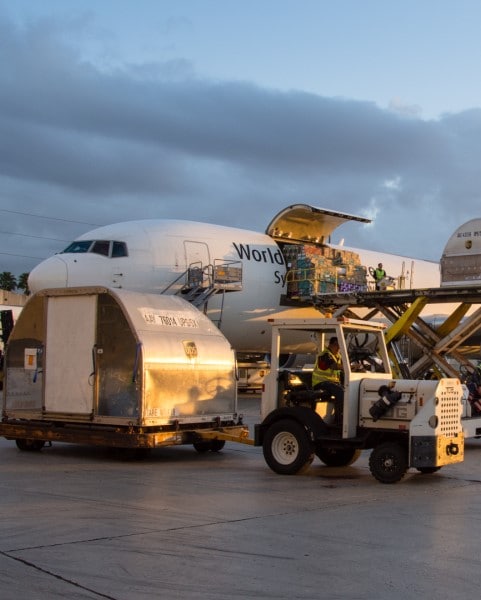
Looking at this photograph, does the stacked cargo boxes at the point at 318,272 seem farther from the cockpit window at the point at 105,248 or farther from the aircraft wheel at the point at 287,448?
the aircraft wheel at the point at 287,448

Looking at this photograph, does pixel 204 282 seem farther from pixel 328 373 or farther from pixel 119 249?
pixel 328 373

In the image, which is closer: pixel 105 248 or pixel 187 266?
pixel 105 248

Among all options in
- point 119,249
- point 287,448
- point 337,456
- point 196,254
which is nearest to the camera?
point 287,448

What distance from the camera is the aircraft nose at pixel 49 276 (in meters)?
20.8

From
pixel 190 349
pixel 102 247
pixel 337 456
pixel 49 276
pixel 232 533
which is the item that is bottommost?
pixel 232 533

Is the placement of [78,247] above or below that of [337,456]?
above

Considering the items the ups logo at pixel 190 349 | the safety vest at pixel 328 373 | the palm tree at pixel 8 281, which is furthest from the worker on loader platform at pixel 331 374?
the palm tree at pixel 8 281

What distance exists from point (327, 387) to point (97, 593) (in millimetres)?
5994

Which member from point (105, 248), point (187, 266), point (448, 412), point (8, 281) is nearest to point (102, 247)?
Answer: point (105, 248)

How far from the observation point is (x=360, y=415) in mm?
10898

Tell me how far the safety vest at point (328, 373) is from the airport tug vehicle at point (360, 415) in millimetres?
163

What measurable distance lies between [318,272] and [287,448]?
584 inches

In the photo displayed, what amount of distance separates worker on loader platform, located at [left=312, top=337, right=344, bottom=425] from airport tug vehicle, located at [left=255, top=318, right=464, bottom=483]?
110mm

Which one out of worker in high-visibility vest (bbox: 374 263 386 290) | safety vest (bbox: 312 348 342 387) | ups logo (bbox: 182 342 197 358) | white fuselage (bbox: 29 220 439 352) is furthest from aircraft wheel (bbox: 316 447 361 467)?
worker in high-visibility vest (bbox: 374 263 386 290)
